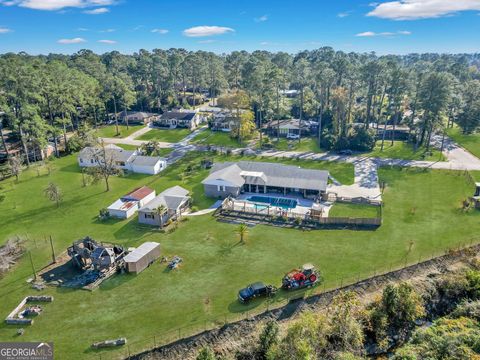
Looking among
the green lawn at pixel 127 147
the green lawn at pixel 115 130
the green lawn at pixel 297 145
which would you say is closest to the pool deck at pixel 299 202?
the green lawn at pixel 297 145

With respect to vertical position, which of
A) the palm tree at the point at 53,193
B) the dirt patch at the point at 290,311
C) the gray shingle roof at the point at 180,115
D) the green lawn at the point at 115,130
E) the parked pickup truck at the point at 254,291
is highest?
the gray shingle roof at the point at 180,115

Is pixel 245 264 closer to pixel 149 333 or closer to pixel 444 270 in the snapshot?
pixel 149 333

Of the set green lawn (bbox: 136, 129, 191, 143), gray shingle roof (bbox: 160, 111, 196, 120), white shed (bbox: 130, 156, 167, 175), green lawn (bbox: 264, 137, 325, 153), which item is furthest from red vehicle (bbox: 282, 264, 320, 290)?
gray shingle roof (bbox: 160, 111, 196, 120)

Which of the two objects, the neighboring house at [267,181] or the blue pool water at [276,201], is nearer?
the blue pool water at [276,201]

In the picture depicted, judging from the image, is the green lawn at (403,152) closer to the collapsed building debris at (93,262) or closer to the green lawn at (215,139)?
the green lawn at (215,139)

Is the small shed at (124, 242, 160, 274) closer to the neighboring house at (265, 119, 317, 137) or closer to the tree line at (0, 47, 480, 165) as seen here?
the tree line at (0, 47, 480, 165)

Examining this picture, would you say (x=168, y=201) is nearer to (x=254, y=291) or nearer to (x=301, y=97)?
(x=254, y=291)

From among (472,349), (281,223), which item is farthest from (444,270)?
(281,223)
